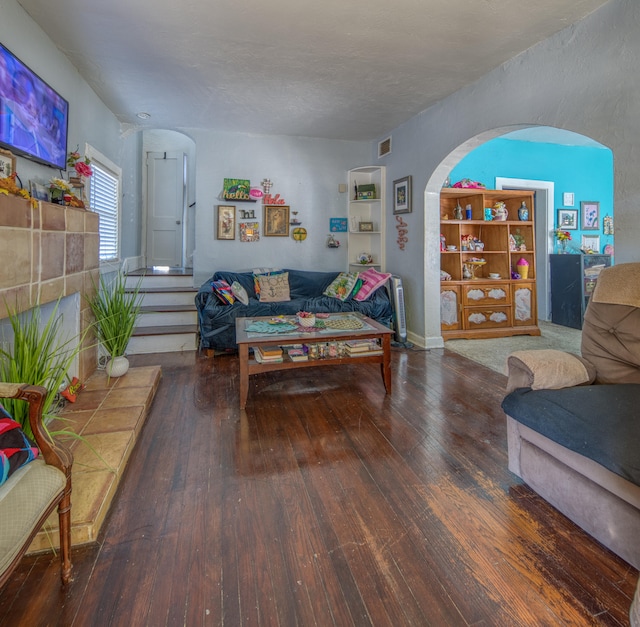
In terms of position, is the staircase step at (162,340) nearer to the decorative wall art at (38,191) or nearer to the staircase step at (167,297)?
the staircase step at (167,297)

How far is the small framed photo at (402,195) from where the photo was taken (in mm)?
4422

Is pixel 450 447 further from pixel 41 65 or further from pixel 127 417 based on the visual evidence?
pixel 41 65

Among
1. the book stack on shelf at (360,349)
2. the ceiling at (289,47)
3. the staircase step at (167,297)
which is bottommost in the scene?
the book stack on shelf at (360,349)

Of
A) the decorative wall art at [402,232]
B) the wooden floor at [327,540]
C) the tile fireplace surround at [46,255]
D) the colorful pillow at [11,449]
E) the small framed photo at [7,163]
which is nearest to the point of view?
the colorful pillow at [11,449]

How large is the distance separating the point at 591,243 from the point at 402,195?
10.7ft

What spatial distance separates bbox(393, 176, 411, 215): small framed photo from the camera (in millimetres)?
4422

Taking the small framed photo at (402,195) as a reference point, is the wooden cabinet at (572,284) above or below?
below

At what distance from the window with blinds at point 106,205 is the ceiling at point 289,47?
75 centimetres

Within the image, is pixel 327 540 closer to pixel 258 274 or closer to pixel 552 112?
pixel 552 112

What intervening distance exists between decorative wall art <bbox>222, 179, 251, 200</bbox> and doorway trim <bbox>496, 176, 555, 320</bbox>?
3.43 metres

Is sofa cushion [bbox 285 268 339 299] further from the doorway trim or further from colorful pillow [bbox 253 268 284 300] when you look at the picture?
the doorway trim

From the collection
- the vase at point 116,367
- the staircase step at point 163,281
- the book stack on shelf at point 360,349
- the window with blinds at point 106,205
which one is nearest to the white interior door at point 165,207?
the staircase step at point 163,281

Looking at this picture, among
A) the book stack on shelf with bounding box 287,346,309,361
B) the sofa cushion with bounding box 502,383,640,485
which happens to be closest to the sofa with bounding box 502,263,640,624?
the sofa cushion with bounding box 502,383,640,485

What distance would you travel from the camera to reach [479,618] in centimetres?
115
